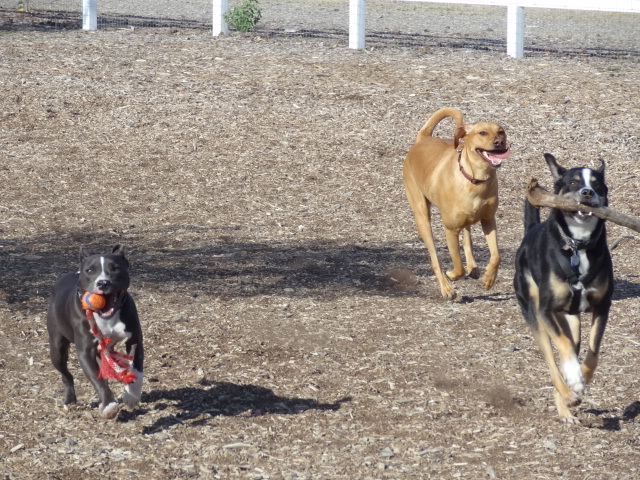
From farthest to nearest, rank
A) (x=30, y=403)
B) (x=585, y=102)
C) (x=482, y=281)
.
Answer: (x=585, y=102)
(x=482, y=281)
(x=30, y=403)

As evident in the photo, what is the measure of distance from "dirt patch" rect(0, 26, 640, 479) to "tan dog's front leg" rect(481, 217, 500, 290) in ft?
0.72

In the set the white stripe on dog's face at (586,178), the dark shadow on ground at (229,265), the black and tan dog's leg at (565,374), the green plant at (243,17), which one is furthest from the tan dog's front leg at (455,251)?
the green plant at (243,17)

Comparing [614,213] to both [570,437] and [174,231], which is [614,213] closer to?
[570,437]

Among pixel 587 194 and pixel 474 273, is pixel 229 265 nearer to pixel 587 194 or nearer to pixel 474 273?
pixel 474 273

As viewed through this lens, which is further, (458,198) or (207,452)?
(458,198)

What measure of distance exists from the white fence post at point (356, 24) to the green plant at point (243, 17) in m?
1.69

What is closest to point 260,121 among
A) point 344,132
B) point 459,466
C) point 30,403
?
point 344,132

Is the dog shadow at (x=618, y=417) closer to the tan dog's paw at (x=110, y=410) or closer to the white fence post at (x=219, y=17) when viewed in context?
the tan dog's paw at (x=110, y=410)

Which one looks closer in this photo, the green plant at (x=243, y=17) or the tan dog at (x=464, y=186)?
the tan dog at (x=464, y=186)

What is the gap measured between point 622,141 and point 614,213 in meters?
6.66

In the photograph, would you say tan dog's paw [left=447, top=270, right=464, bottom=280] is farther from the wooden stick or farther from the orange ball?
the orange ball

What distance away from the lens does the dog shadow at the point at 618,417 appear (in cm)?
515

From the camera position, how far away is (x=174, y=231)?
9094 mm

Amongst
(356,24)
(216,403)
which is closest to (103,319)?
(216,403)
